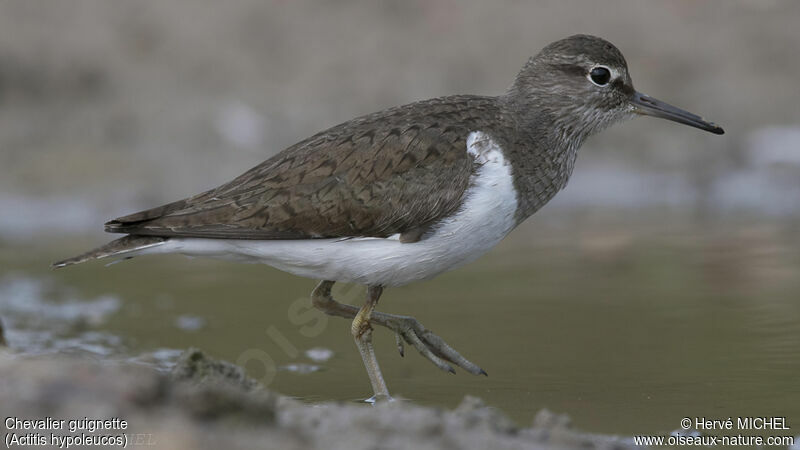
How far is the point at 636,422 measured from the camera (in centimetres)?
552

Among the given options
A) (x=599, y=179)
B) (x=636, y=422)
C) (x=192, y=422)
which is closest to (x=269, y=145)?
(x=599, y=179)

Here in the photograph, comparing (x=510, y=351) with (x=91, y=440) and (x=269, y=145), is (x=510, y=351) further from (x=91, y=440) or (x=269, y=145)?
(x=269, y=145)

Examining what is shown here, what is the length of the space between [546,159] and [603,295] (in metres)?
2.53

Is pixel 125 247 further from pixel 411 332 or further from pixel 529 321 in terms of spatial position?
pixel 529 321

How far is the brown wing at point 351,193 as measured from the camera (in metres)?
6.11

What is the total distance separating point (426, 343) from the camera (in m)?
6.71

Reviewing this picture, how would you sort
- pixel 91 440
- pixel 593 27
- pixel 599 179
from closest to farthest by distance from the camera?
pixel 91 440
pixel 599 179
pixel 593 27

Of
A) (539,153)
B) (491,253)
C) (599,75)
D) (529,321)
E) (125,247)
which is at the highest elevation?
(491,253)

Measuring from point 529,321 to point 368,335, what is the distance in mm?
1760

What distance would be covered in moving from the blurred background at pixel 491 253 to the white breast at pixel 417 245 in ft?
2.47

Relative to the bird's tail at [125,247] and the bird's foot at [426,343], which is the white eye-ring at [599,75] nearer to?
the bird's foot at [426,343]

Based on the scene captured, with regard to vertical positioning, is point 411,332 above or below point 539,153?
below

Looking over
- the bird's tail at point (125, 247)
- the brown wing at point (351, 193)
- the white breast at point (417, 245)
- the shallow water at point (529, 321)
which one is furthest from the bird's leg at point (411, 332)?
the bird's tail at point (125, 247)

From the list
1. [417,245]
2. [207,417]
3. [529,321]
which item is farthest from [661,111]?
[207,417]
